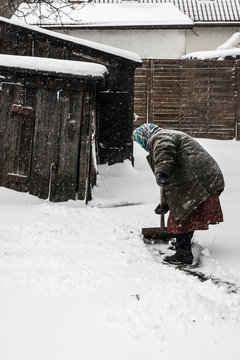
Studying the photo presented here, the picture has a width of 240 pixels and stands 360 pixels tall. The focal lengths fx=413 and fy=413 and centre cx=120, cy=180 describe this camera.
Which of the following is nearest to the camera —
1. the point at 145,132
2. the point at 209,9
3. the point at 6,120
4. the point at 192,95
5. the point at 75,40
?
the point at 145,132

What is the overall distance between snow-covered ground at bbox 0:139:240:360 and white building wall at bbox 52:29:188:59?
12.2 meters

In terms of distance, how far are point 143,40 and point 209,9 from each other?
5.33 meters

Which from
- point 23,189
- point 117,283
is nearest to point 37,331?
point 117,283

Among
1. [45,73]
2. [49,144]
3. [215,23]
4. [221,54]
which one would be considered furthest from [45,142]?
[215,23]

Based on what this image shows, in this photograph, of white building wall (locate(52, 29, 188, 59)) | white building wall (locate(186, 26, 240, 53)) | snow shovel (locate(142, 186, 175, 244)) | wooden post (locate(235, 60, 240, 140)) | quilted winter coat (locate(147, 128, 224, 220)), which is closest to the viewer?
quilted winter coat (locate(147, 128, 224, 220))

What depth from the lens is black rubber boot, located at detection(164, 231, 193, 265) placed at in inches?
156

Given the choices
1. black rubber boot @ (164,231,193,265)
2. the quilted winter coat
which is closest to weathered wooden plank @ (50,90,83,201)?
the quilted winter coat

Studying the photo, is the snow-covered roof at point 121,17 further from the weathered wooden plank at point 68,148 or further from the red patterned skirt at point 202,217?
the red patterned skirt at point 202,217

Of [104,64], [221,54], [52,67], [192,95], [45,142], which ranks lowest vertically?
[45,142]

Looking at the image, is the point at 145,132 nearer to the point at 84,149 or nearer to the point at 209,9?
the point at 84,149

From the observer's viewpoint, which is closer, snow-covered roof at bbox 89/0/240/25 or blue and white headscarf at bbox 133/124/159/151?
blue and white headscarf at bbox 133/124/159/151

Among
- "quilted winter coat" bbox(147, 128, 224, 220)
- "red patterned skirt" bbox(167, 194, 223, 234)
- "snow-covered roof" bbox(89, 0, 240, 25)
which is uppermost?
"snow-covered roof" bbox(89, 0, 240, 25)

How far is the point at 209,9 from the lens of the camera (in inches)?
776

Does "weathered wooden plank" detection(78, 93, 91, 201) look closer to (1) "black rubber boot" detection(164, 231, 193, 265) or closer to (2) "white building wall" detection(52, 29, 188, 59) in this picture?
(1) "black rubber boot" detection(164, 231, 193, 265)
